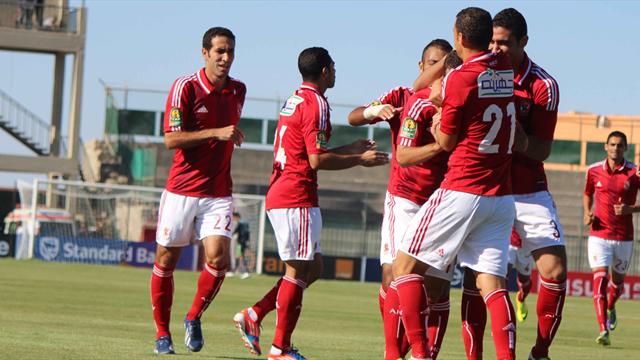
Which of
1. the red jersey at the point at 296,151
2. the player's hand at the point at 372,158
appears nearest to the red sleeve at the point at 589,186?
the red jersey at the point at 296,151

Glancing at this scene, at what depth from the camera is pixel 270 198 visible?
32.2 ft

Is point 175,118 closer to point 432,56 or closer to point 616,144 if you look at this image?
point 432,56

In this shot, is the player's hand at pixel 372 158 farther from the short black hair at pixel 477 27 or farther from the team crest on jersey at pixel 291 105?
the short black hair at pixel 477 27

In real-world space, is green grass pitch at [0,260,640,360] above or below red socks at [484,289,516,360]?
below

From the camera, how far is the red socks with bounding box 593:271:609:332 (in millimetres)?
14781

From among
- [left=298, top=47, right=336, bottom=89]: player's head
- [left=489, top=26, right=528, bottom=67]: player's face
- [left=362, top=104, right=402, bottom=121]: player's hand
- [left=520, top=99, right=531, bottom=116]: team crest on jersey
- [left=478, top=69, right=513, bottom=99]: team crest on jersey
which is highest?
[left=489, top=26, right=528, bottom=67]: player's face

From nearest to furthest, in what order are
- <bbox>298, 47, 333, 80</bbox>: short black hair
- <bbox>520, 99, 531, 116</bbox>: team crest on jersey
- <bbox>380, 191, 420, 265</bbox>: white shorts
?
1. <bbox>520, 99, 531, 116</bbox>: team crest on jersey
2. <bbox>380, 191, 420, 265</bbox>: white shorts
3. <bbox>298, 47, 333, 80</bbox>: short black hair

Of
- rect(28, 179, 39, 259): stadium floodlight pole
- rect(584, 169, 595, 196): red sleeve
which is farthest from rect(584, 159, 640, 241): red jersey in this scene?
rect(28, 179, 39, 259): stadium floodlight pole

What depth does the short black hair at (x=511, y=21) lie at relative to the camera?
8.80 m

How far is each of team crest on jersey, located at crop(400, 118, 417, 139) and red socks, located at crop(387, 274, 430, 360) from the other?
1053mm

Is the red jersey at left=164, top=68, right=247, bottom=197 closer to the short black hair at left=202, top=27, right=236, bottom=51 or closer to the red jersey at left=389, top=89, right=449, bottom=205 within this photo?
the short black hair at left=202, top=27, right=236, bottom=51

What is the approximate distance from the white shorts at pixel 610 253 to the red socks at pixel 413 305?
9330mm

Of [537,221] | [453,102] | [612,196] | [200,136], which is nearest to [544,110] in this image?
[537,221]

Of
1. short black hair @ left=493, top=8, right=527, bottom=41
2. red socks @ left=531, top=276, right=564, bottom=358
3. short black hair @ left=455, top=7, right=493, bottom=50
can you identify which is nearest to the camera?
short black hair @ left=455, top=7, right=493, bottom=50
